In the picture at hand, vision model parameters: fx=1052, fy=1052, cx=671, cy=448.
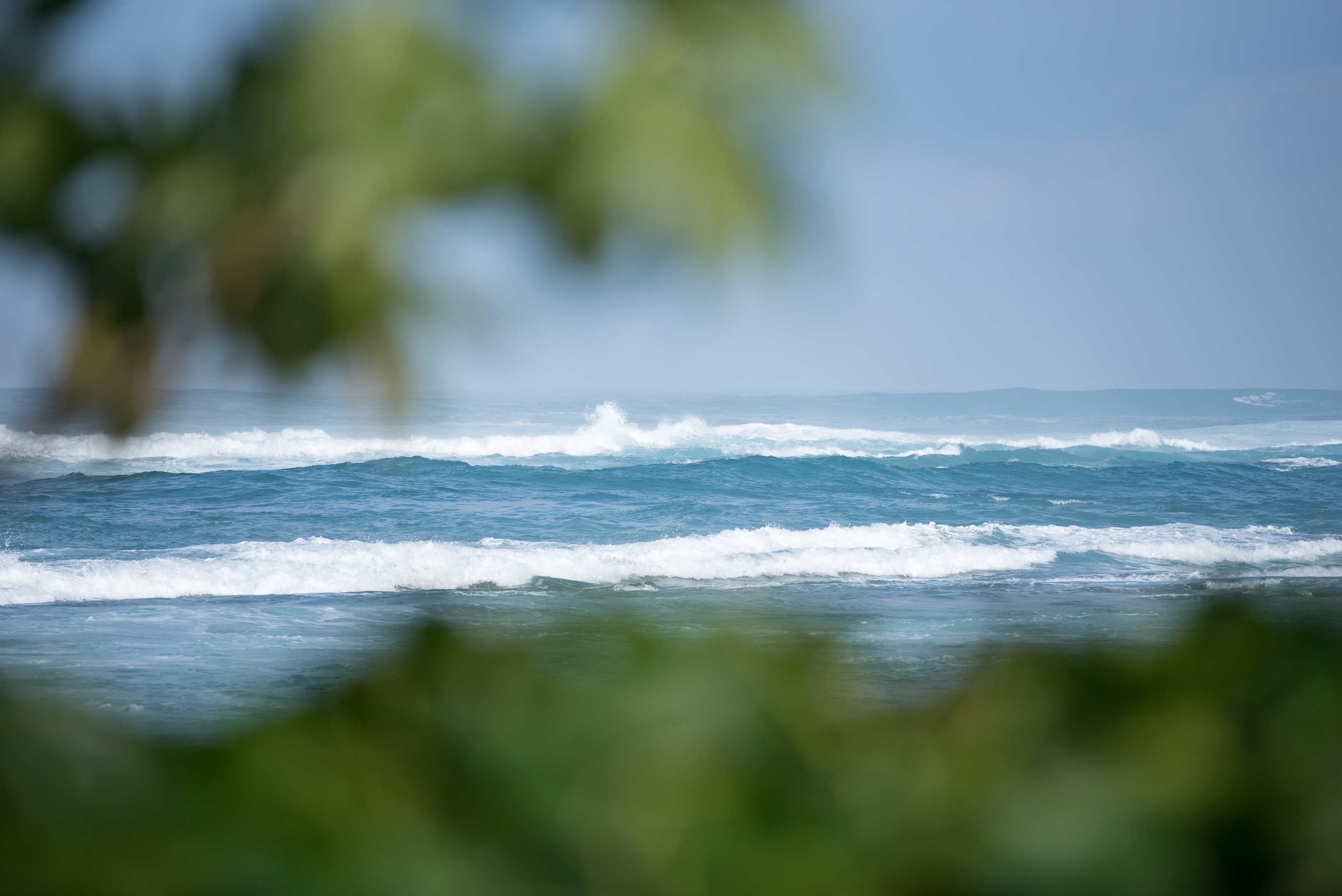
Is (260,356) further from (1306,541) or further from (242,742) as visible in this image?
(1306,541)

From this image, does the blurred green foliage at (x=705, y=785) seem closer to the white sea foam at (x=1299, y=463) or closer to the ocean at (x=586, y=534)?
the ocean at (x=586, y=534)

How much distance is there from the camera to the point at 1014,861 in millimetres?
233

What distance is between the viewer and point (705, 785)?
8.6 inches

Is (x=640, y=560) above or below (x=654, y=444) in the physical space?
below

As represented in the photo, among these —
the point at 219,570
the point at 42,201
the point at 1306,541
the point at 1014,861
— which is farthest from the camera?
the point at 1306,541

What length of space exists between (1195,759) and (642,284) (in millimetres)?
184

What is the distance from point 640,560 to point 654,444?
39.5 ft

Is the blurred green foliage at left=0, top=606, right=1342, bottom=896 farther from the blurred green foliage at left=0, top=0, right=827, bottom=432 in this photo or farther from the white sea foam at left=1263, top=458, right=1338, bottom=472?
the white sea foam at left=1263, top=458, right=1338, bottom=472

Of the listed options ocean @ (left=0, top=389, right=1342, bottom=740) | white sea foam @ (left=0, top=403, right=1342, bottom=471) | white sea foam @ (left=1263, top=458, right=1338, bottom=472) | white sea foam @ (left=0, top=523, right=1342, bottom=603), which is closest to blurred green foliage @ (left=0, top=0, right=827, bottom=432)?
ocean @ (left=0, top=389, right=1342, bottom=740)

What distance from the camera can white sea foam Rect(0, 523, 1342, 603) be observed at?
12.0m

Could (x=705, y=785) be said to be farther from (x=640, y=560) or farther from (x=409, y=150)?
(x=640, y=560)

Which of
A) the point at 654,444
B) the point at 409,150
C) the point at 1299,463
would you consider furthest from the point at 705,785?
the point at 1299,463

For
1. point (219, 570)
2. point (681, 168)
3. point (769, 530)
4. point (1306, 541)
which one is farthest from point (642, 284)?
point (1306, 541)

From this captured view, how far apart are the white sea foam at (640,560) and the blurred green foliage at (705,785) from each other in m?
12.4
